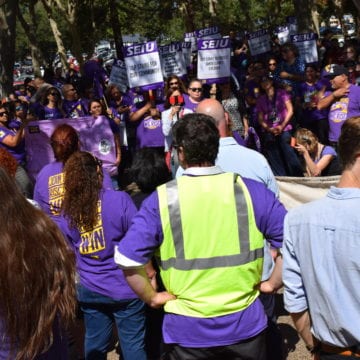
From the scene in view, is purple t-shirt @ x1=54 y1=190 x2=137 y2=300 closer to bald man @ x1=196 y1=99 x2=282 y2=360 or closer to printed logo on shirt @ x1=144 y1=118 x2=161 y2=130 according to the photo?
bald man @ x1=196 y1=99 x2=282 y2=360

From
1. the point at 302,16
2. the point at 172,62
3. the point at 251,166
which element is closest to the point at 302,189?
the point at 251,166

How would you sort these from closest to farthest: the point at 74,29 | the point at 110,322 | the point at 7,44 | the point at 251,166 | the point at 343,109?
the point at 251,166 < the point at 110,322 < the point at 343,109 < the point at 7,44 < the point at 74,29

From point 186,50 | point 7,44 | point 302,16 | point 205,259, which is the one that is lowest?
point 205,259

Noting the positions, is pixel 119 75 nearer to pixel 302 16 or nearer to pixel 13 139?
pixel 13 139

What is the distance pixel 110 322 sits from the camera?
3.51 meters

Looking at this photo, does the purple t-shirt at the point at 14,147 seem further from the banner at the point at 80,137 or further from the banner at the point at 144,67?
the banner at the point at 144,67

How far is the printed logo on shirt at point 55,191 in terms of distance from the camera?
3761 mm

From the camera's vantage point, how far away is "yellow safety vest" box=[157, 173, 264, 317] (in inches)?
96.0

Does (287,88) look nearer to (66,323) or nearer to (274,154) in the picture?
(274,154)

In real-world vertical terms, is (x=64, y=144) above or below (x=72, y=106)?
below

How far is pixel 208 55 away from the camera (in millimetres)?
8086

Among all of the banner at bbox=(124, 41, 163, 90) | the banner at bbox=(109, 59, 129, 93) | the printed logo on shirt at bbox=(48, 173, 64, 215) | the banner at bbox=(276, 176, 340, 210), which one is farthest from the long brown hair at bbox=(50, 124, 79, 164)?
the banner at bbox=(109, 59, 129, 93)

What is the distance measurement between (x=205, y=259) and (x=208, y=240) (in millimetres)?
86

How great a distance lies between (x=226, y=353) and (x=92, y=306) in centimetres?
117
